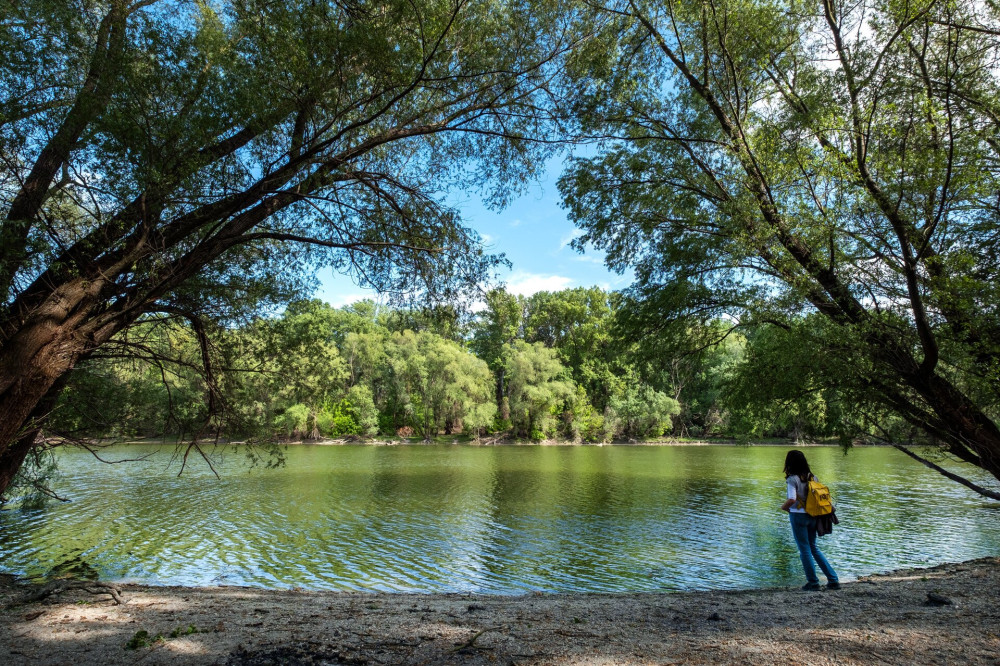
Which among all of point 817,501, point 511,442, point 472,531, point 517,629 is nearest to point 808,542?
point 817,501

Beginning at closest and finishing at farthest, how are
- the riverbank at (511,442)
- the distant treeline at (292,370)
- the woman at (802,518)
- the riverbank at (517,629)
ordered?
the riverbank at (517,629) → the woman at (802,518) → the distant treeline at (292,370) → the riverbank at (511,442)

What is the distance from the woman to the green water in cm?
210

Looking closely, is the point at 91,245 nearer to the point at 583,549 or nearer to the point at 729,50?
the point at 729,50

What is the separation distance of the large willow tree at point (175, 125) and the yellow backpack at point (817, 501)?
218 inches

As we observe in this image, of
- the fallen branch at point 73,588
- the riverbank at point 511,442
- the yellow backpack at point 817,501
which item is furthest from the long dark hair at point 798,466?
the riverbank at point 511,442

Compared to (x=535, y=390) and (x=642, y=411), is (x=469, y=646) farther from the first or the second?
(x=642, y=411)

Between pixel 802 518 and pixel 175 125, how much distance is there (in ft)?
27.6

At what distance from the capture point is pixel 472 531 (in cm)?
1282

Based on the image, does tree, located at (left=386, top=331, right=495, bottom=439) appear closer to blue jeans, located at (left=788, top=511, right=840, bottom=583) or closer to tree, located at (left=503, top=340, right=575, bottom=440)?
tree, located at (left=503, top=340, right=575, bottom=440)

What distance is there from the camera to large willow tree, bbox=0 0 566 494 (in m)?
4.61

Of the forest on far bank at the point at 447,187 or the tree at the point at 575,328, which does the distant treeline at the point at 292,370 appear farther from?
the tree at the point at 575,328

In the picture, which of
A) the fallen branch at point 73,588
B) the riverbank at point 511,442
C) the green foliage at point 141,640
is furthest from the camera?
the riverbank at point 511,442

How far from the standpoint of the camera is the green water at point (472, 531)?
9.35 metres

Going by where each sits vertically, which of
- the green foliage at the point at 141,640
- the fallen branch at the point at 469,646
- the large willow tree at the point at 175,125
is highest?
the large willow tree at the point at 175,125
